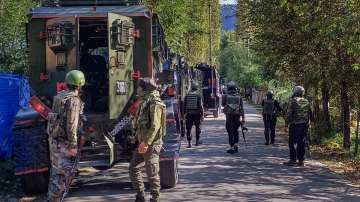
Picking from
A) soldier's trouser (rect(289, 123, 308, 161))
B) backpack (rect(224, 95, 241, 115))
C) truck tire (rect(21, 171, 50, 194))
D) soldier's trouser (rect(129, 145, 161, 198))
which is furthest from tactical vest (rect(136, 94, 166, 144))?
backpack (rect(224, 95, 241, 115))

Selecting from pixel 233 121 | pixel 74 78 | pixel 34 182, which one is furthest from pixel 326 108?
pixel 74 78

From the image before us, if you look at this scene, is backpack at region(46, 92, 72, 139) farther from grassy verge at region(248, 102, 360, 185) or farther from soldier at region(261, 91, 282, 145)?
soldier at region(261, 91, 282, 145)

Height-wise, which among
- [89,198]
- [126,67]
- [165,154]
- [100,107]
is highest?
[126,67]

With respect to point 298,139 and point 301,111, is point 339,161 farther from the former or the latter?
point 301,111

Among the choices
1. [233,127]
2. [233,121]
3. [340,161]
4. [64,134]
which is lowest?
[340,161]

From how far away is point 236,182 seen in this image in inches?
426

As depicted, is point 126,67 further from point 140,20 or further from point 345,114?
point 345,114

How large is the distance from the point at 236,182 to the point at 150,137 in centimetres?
308

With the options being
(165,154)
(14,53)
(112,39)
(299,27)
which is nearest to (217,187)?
(165,154)

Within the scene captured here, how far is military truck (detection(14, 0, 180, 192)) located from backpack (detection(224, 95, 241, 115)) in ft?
16.5

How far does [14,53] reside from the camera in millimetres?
17016

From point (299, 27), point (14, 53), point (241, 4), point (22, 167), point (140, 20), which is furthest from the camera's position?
point (241, 4)

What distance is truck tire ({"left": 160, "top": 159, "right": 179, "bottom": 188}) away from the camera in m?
9.91

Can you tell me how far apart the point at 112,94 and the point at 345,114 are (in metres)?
8.54
